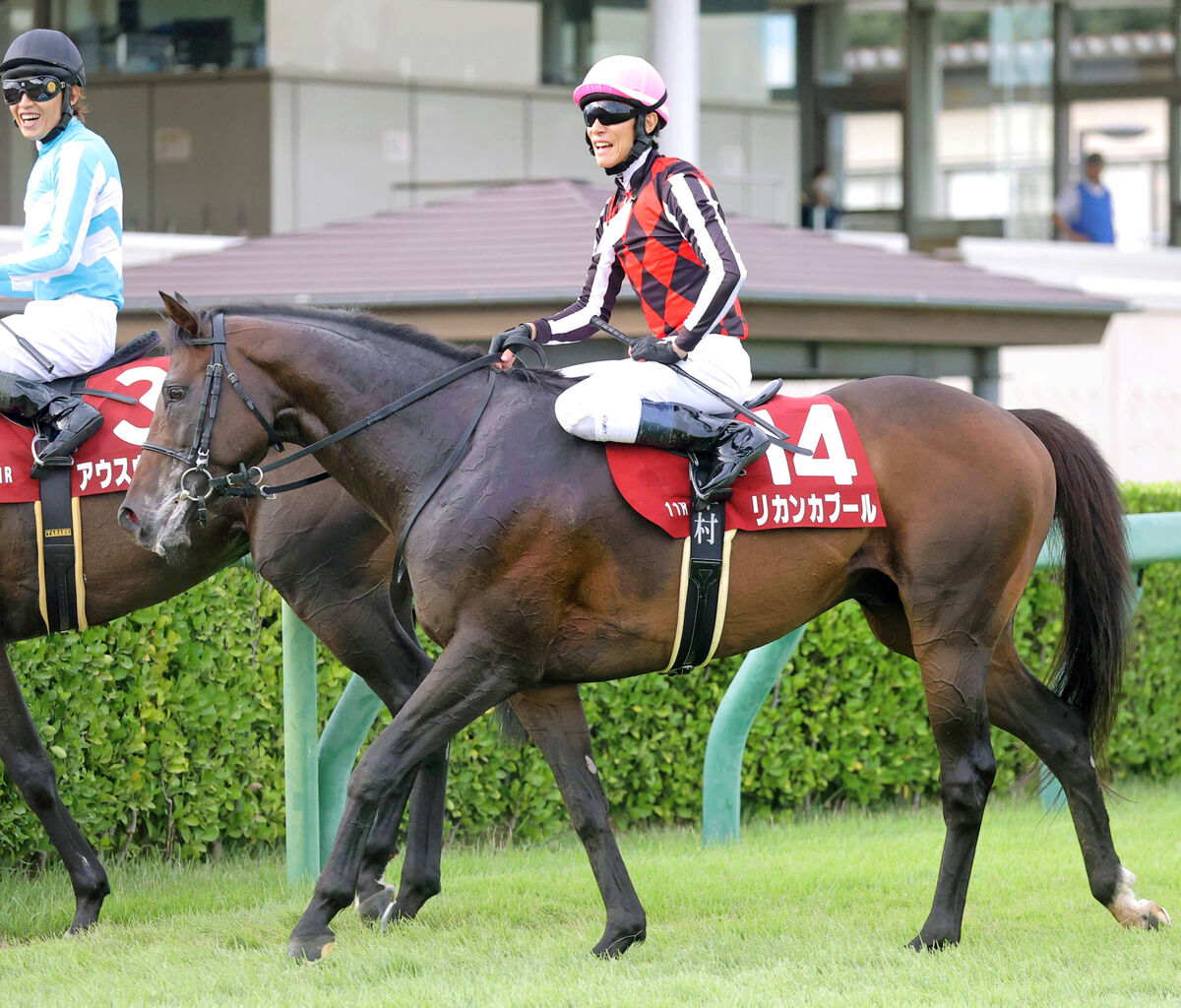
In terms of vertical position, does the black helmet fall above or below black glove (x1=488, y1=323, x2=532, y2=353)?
above

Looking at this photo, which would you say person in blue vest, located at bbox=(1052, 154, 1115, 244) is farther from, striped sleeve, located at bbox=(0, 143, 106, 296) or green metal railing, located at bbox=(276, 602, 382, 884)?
striped sleeve, located at bbox=(0, 143, 106, 296)

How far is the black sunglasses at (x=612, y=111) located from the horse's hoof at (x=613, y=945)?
2190mm

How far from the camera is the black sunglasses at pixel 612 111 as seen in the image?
14.3ft

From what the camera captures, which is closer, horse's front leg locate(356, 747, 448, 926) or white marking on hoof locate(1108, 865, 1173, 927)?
white marking on hoof locate(1108, 865, 1173, 927)

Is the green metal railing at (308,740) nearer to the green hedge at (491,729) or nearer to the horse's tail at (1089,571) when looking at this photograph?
the green hedge at (491,729)

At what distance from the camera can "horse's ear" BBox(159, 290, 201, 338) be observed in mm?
4082

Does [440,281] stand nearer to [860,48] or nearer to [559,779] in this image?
[559,779]

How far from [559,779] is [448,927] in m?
0.60

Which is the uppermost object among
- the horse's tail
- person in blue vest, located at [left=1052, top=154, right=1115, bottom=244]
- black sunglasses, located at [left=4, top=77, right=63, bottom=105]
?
person in blue vest, located at [left=1052, top=154, right=1115, bottom=244]

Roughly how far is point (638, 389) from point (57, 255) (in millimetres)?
1789

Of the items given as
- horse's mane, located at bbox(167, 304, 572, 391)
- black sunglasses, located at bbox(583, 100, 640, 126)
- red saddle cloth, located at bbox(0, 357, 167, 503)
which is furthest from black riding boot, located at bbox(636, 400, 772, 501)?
red saddle cloth, located at bbox(0, 357, 167, 503)

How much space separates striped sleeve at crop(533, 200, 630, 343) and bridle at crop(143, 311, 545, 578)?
0.34 metres

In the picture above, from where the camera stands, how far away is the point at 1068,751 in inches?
184

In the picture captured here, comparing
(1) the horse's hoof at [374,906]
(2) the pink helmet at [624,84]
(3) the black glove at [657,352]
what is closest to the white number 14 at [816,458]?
(3) the black glove at [657,352]
